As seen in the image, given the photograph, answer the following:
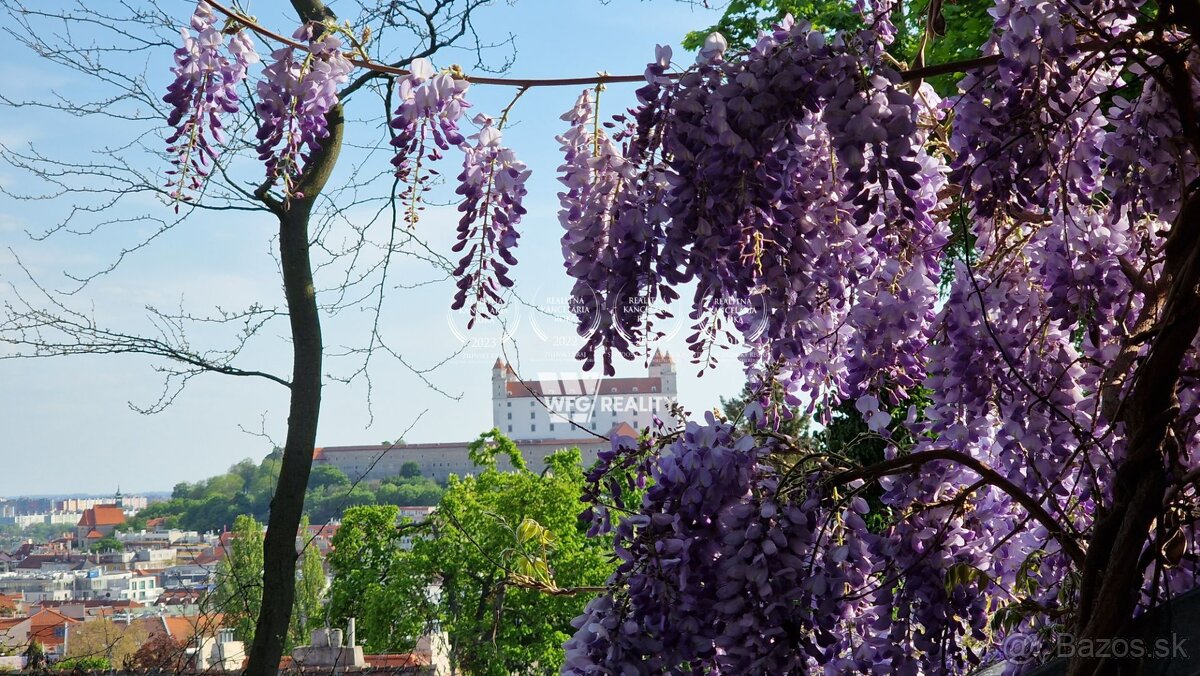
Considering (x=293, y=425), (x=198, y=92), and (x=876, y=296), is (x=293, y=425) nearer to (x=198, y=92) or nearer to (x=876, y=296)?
(x=198, y=92)

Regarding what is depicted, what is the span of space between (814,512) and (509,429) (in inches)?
1785

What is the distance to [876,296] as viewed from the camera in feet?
4.67

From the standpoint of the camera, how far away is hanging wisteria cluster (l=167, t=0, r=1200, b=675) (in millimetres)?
1100

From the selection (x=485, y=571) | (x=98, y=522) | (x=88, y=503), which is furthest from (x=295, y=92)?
(x=88, y=503)

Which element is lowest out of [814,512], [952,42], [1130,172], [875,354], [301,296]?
[814,512]

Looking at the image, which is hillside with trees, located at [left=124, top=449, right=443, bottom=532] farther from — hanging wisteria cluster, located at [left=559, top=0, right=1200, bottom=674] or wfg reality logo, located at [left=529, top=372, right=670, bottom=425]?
hanging wisteria cluster, located at [left=559, top=0, right=1200, bottom=674]

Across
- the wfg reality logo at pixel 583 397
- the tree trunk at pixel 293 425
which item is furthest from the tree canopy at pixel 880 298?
the tree trunk at pixel 293 425

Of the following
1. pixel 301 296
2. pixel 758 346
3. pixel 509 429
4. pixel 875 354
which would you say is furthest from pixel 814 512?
pixel 509 429

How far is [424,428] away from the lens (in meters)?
3.89

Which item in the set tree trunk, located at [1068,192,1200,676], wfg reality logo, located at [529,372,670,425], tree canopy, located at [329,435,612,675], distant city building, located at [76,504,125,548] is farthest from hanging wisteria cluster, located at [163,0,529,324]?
distant city building, located at [76,504,125,548]

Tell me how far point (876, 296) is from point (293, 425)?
2061 millimetres

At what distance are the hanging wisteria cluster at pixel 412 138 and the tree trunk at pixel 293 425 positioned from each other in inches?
48.1

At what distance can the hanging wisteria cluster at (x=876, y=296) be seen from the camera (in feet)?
3.61

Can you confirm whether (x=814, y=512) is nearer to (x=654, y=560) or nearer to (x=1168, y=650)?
(x=654, y=560)
